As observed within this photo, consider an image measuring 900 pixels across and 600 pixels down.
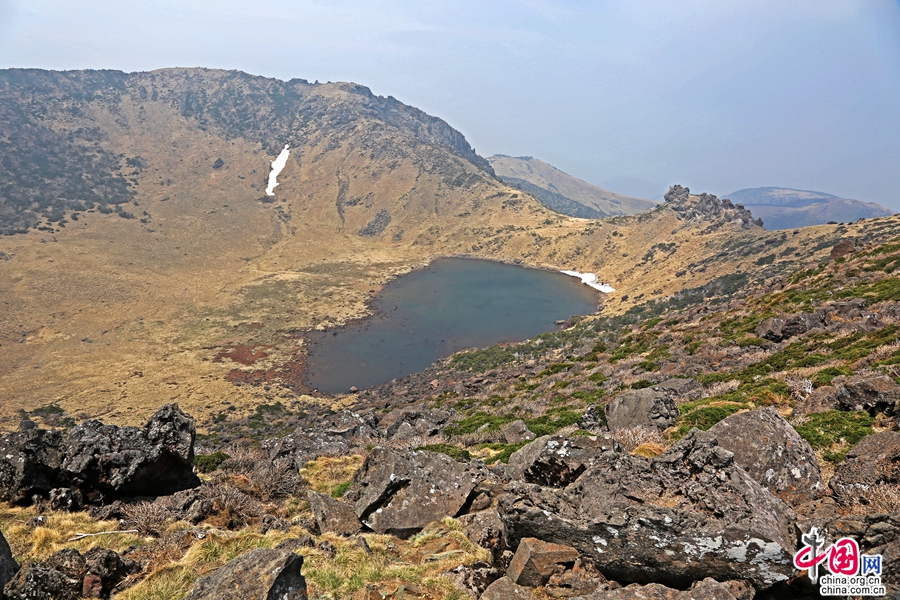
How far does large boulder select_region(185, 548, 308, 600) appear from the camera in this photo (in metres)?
5.16

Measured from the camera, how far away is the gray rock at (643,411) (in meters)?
13.6

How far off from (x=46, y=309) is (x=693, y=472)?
3253 inches

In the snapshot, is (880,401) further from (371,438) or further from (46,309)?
(46,309)

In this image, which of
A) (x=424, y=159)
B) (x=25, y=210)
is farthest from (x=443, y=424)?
(x=424, y=159)

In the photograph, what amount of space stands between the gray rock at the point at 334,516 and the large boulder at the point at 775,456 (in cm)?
764

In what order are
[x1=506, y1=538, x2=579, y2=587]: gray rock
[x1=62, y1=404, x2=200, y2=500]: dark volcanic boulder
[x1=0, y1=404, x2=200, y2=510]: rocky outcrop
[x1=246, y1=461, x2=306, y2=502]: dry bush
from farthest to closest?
[x1=246, y1=461, x2=306, y2=502]: dry bush, [x1=62, y1=404, x2=200, y2=500]: dark volcanic boulder, [x1=0, y1=404, x2=200, y2=510]: rocky outcrop, [x1=506, y1=538, x2=579, y2=587]: gray rock

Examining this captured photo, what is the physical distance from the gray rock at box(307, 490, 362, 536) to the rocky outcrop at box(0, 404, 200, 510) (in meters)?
3.99

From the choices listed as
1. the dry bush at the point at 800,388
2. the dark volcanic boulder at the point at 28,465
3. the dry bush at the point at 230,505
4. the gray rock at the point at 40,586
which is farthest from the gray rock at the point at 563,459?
the dark volcanic boulder at the point at 28,465

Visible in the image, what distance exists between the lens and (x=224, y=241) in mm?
106438

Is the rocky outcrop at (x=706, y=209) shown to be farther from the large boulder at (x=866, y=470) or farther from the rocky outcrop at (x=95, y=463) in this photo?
the rocky outcrop at (x=95, y=463)

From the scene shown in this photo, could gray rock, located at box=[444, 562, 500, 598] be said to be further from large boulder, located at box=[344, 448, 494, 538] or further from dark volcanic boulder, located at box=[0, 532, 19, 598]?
dark volcanic boulder, located at box=[0, 532, 19, 598]

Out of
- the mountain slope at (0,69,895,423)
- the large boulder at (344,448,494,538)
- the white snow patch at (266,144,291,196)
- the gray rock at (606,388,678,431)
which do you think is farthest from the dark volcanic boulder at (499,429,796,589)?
the white snow patch at (266,144,291,196)

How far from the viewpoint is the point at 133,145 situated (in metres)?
161

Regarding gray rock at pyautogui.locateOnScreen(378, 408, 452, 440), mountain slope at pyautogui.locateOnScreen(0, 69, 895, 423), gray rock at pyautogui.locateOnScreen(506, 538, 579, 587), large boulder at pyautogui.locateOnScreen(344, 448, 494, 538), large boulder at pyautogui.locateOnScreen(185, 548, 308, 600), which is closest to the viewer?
large boulder at pyautogui.locateOnScreen(185, 548, 308, 600)
